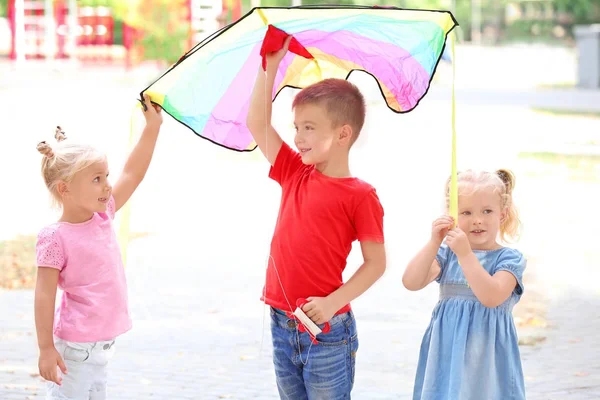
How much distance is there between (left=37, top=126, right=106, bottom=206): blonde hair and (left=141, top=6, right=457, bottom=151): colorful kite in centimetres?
32

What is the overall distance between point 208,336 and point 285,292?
10.1 feet

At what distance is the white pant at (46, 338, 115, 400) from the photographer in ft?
12.1

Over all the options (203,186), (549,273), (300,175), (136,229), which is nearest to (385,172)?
(203,186)

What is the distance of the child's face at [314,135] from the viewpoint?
11.4ft

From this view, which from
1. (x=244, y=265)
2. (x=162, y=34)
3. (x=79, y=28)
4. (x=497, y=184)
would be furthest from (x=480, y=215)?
(x=79, y=28)

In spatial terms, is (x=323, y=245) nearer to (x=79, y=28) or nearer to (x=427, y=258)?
(x=427, y=258)

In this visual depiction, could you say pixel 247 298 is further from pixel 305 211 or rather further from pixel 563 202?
pixel 563 202

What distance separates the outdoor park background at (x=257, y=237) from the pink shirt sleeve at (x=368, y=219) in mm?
468

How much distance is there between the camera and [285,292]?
3.51m

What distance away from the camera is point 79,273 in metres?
3.66

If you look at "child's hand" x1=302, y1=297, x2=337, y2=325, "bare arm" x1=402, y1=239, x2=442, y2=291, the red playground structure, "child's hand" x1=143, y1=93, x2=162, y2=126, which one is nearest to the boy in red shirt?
"child's hand" x1=302, y1=297, x2=337, y2=325

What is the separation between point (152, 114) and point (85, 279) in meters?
0.66

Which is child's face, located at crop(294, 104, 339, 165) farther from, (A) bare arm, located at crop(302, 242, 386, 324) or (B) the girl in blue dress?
(B) the girl in blue dress

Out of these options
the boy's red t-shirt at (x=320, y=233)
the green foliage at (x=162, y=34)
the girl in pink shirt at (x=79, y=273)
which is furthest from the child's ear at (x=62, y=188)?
the green foliage at (x=162, y=34)
